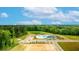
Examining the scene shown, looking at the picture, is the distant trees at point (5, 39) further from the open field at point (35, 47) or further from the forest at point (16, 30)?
the open field at point (35, 47)

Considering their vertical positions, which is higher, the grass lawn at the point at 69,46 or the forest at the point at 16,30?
the forest at the point at 16,30

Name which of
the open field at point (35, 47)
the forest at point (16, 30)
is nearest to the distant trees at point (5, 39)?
the forest at point (16, 30)

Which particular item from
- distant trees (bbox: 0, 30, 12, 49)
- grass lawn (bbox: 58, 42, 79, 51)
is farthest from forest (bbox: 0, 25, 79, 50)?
grass lawn (bbox: 58, 42, 79, 51)

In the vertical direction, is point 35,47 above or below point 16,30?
below

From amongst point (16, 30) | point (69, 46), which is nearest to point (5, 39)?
point (16, 30)

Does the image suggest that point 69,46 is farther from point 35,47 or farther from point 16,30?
point 16,30
